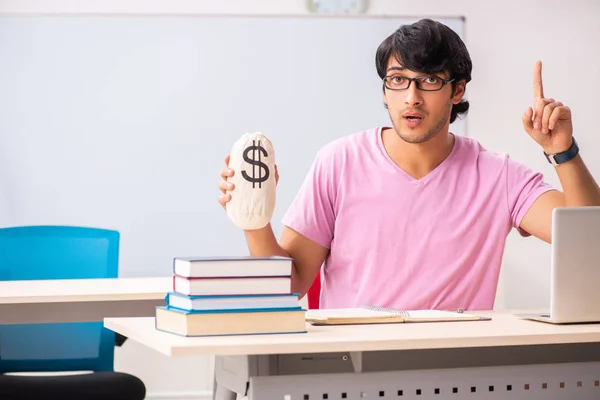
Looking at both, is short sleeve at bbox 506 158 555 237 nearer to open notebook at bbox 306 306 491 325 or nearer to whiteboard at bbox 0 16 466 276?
open notebook at bbox 306 306 491 325

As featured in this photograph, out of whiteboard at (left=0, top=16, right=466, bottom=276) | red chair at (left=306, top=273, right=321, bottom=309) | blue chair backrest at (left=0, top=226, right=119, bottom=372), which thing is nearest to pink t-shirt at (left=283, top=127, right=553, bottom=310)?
red chair at (left=306, top=273, right=321, bottom=309)

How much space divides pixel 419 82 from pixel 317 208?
1.27 feet

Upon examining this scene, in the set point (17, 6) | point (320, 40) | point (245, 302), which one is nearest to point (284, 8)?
point (320, 40)

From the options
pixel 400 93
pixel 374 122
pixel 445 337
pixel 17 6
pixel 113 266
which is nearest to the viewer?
pixel 445 337

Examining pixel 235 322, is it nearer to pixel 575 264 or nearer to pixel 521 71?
pixel 575 264

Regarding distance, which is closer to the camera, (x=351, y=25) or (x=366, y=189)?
(x=366, y=189)

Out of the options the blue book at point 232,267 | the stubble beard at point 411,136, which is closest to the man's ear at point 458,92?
the stubble beard at point 411,136

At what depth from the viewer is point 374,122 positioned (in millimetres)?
4375

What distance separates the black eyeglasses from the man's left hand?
21cm

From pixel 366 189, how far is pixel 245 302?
75 cm

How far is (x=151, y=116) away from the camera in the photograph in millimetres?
4195

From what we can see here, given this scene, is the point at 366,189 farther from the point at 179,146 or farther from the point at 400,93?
the point at 179,146

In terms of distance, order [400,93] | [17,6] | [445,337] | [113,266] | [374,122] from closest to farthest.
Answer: [445,337], [400,93], [113,266], [17,6], [374,122]

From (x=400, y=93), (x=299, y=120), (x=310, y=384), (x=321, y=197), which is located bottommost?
(x=310, y=384)
